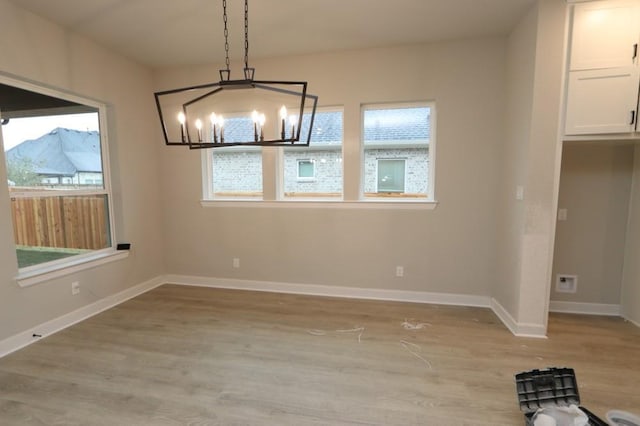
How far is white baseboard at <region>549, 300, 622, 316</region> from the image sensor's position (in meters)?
3.16

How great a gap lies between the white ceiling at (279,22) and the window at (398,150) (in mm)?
728

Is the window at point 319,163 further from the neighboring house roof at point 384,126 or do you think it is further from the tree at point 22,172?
the tree at point 22,172

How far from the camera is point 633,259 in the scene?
300 centimetres

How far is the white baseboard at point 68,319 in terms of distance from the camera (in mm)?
2557

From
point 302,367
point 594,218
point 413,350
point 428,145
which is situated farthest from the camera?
point 428,145

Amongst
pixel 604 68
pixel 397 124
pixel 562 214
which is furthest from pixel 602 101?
pixel 397 124

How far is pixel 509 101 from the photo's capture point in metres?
3.05

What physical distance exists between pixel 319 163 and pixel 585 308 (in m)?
3.28

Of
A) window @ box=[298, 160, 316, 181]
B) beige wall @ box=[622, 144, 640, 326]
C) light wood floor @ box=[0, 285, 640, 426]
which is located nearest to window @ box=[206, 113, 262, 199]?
window @ box=[298, 160, 316, 181]

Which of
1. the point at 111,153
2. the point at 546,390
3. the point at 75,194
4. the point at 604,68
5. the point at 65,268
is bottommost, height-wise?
the point at 546,390

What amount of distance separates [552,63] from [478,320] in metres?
2.42

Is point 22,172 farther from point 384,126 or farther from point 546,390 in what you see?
point 546,390

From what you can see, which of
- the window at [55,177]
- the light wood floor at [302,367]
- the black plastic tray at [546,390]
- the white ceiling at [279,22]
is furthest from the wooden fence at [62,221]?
the black plastic tray at [546,390]

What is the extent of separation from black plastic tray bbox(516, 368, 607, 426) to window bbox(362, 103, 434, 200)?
6.65 ft
